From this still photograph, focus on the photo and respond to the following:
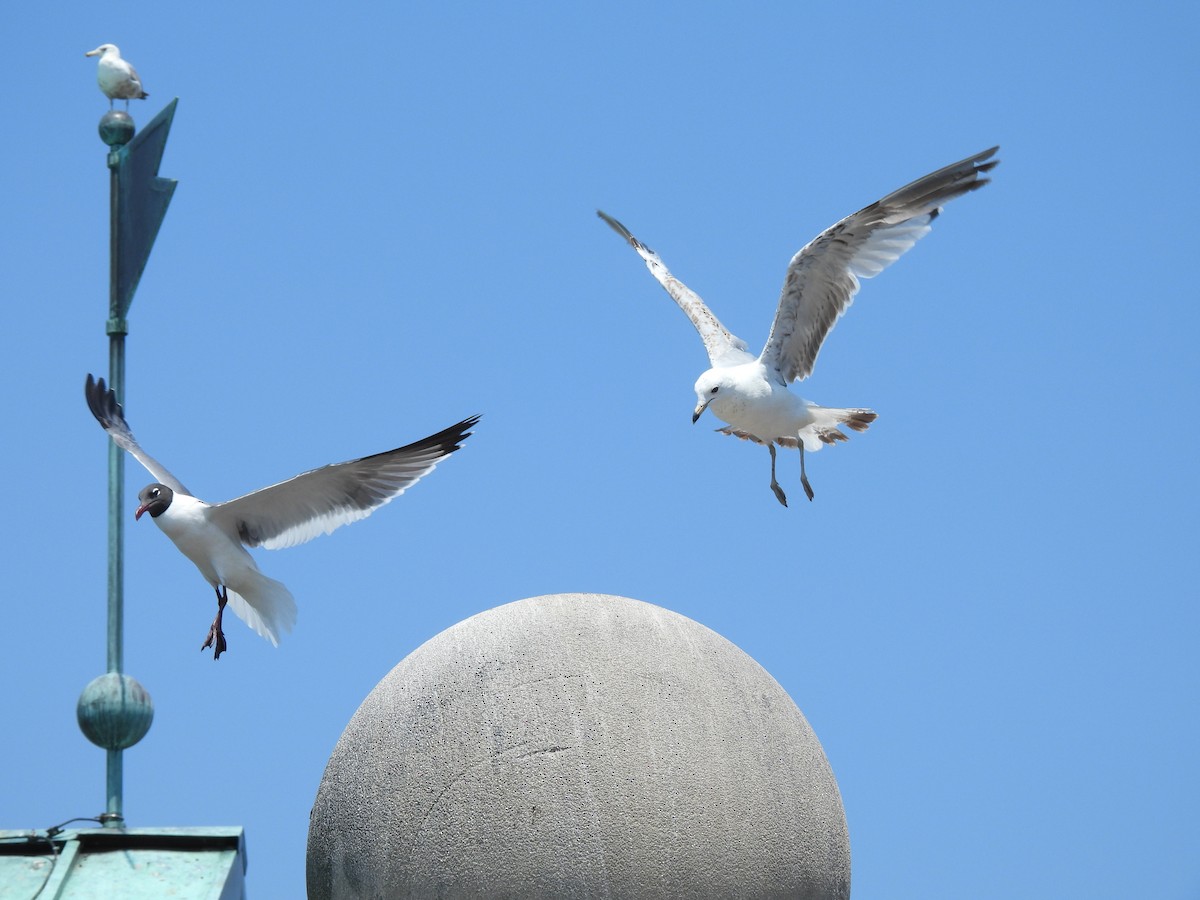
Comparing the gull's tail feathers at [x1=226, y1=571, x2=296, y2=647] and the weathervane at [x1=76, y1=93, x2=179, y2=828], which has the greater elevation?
the weathervane at [x1=76, y1=93, x2=179, y2=828]

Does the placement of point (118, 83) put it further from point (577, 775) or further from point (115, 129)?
point (577, 775)

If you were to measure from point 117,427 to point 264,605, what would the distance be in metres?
1.90

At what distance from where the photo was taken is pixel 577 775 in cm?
967

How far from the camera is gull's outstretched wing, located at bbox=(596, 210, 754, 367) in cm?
1689

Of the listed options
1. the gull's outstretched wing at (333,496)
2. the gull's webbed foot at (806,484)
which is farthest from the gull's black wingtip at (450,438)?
the gull's webbed foot at (806,484)

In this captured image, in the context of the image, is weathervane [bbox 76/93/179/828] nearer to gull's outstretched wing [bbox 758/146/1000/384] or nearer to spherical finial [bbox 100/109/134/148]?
spherical finial [bbox 100/109/134/148]

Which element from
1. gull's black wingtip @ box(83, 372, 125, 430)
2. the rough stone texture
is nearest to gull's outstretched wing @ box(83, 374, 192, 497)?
gull's black wingtip @ box(83, 372, 125, 430)

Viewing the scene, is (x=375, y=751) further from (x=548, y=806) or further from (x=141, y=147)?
(x=141, y=147)

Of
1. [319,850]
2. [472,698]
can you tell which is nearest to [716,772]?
[472,698]

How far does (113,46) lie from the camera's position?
13961 mm

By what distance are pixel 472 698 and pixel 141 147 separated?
17.5 feet

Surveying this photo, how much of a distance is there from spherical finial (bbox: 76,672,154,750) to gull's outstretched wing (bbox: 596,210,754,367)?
754 centimetres

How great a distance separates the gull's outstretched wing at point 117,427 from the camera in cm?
1321

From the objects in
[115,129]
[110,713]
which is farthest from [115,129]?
[110,713]
